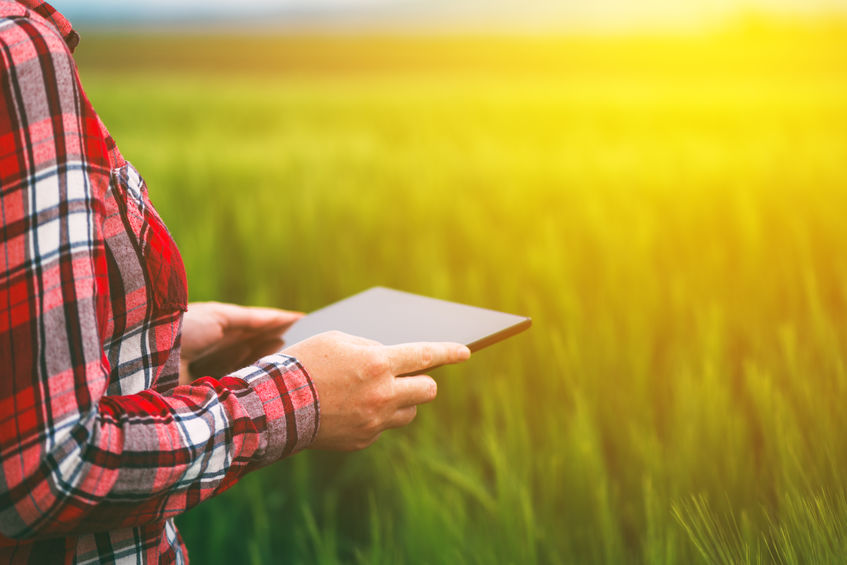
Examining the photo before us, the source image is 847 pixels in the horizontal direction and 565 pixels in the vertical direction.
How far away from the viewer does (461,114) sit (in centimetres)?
508

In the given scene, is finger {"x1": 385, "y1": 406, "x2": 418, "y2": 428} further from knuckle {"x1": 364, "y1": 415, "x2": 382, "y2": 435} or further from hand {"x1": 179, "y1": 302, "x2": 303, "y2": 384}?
hand {"x1": 179, "y1": 302, "x2": 303, "y2": 384}

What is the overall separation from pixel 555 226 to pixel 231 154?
142 centimetres

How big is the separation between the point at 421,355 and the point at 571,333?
2.35ft

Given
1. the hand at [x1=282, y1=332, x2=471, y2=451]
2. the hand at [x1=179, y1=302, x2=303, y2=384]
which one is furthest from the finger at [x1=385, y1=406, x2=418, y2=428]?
the hand at [x1=179, y1=302, x2=303, y2=384]

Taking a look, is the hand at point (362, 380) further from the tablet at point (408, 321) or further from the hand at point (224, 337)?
the hand at point (224, 337)

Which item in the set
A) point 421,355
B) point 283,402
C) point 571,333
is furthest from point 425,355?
point 571,333

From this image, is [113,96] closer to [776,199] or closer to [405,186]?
[405,186]

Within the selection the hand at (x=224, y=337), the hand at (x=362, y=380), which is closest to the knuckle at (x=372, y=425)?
the hand at (x=362, y=380)

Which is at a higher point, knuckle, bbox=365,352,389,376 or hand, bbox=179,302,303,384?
knuckle, bbox=365,352,389,376

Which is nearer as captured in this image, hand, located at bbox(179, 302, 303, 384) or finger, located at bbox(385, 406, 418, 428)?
finger, located at bbox(385, 406, 418, 428)

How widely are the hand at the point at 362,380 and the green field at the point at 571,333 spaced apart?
23 cm

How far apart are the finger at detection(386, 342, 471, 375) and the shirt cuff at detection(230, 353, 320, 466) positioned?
72 millimetres

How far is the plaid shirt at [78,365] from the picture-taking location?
40 cm

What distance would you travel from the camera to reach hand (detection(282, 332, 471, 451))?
531mm
